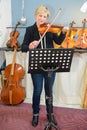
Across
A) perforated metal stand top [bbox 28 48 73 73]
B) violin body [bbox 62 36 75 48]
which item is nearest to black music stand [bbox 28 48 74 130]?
perforated metal stand top [bbox 28 48 73 73]

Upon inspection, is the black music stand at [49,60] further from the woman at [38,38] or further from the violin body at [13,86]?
the violin body at [13,86]

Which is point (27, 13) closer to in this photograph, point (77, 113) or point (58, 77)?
point (58, 77)

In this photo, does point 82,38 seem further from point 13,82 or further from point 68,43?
point 13,82

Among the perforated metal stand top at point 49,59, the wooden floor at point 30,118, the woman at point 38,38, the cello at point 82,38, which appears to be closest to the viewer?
the perforated metal stand top at point 49,59

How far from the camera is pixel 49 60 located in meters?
1.66

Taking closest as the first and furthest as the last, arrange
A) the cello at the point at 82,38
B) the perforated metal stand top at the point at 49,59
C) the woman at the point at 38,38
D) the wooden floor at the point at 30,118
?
the perforated metal stand top at the point at 49,59 < the woman at the point at 38,38 < the wooden floor at the point at 30,118 < the cello at the point at 82,38

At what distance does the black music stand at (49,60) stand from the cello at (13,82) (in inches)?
27.4

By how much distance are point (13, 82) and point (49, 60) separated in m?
0.84

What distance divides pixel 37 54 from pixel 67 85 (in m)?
1.11

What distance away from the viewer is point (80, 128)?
2039 mm

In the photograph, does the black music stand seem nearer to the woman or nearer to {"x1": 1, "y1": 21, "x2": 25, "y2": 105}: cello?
the woman

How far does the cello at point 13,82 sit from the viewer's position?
2.35 m

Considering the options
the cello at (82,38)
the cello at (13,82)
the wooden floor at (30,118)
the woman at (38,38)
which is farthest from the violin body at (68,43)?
the wooden floor at (30,118)

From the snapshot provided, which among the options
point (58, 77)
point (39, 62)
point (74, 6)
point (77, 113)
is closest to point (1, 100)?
point (58, 77)
